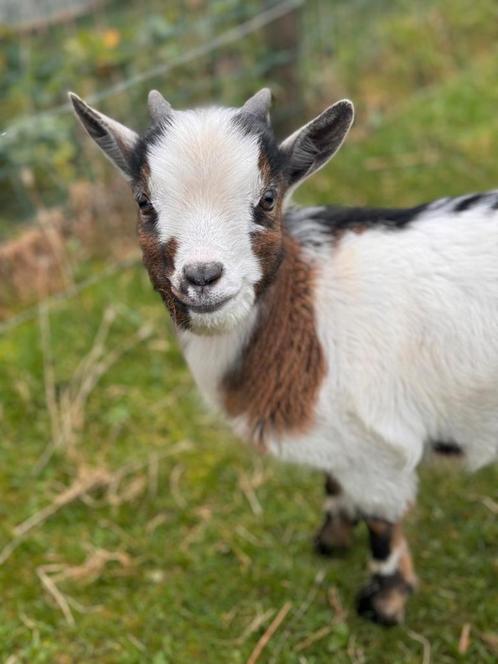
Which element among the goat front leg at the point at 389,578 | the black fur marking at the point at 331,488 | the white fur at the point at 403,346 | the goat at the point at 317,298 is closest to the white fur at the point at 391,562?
the goat front leg at the point at 389,578

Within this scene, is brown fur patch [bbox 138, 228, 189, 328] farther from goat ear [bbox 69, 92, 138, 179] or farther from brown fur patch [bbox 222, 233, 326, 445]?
brown fur patch [bbox 222, 233, 326, 445]

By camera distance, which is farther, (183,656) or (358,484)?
(183,656)

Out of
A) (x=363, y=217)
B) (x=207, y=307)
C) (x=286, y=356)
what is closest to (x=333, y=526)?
(x=286, y=356)

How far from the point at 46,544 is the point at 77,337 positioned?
5.30ft

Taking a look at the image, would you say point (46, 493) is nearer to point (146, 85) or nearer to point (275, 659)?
point (275, 659)

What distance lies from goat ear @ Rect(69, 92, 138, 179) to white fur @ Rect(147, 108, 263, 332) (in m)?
0.19

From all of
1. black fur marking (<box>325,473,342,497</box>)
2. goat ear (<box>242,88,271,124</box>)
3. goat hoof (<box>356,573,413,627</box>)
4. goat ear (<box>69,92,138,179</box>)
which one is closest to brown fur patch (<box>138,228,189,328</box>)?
goat ear (<box>69,92,138,179</box>)

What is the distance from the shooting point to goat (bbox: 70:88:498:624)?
2.54 metres

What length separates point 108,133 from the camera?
108 inches

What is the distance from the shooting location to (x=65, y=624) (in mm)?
3621

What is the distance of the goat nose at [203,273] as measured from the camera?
243 cm

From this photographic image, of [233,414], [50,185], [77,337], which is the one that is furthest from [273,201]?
[50,185]

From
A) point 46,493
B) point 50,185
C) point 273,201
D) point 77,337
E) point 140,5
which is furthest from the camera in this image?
point 140,5

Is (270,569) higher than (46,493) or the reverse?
the reverse
